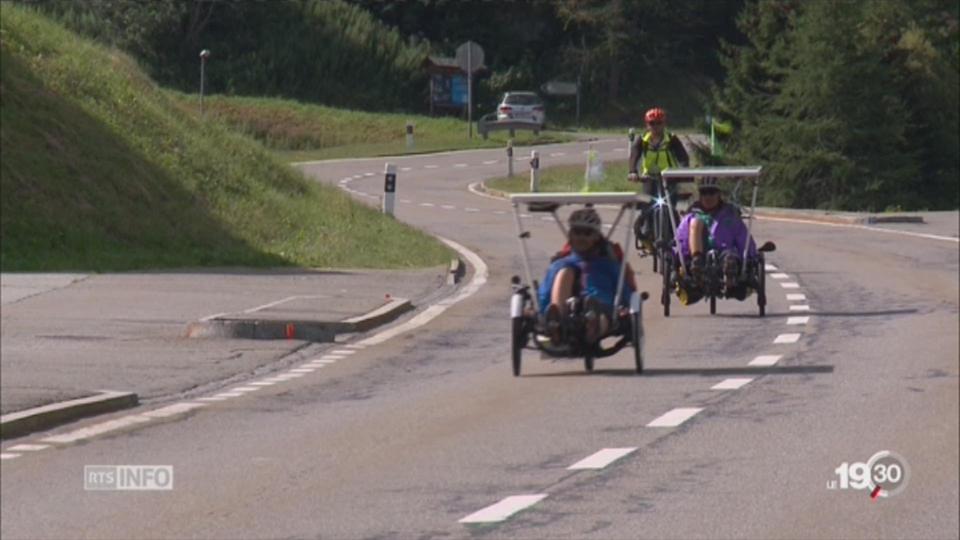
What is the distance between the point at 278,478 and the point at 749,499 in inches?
1836

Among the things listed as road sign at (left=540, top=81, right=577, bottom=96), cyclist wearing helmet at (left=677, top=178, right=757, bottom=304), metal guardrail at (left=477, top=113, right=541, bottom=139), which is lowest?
cyclist wearing helmet at (left=677, top=178, right=757, bottom=304)

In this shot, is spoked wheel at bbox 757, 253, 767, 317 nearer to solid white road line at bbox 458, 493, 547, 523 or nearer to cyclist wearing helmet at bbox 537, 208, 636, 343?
cyclist wearing helmet at bbox 537, 208, 636, 343

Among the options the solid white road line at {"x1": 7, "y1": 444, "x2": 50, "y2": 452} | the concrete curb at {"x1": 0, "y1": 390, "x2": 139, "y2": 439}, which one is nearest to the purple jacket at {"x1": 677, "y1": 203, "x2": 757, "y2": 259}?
the concrete curb at {"x1": 0, "y1": 390, "x2": 139, "y2": 439}

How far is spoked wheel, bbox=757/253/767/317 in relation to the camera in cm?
610

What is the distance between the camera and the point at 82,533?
468 feet

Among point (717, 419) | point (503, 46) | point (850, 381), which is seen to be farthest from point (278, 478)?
point (503, 46)

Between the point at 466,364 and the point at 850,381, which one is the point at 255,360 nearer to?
the point at 466,364

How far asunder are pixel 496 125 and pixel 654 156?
1.36 m

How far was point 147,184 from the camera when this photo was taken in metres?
6.96

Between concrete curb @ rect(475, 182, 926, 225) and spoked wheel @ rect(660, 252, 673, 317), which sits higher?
concrete curb @ rect(475, 182, 926, 225)

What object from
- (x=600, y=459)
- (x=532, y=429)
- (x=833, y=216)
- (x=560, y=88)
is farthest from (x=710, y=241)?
(x=600, y=459)

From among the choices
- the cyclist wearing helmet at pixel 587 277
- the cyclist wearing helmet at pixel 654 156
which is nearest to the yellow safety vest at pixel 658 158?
the cyclist wearing helmet at pixel 654 156

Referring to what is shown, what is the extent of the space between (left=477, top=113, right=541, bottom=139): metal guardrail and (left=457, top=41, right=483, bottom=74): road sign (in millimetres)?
314

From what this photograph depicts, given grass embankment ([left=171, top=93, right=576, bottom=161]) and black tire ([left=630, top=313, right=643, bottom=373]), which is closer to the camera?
black tire ([left=630, top=313, right=643, bottom=373])
